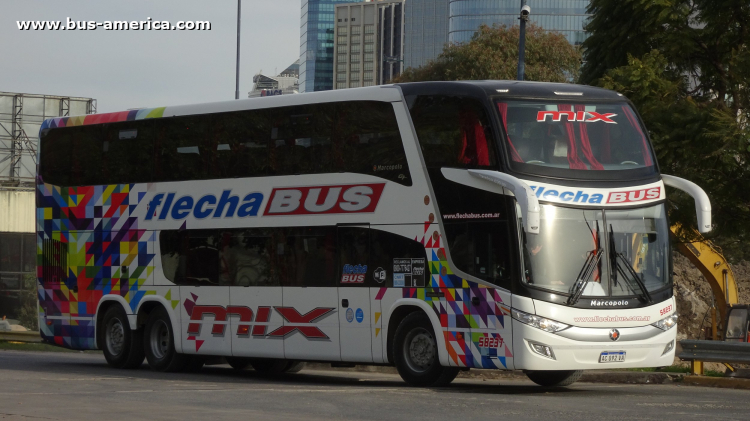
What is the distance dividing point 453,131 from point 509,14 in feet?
441

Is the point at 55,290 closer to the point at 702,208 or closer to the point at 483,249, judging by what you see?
the point at 483,249

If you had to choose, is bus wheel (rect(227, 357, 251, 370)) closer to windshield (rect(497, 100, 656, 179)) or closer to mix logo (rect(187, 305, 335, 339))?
mix logo (rect(187, 305, 335, 339))

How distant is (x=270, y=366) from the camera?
66.3 ft

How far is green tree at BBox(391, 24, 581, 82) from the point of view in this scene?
190 feet

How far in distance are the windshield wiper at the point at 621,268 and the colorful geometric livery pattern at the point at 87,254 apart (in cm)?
807

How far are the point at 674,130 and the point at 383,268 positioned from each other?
8.67m

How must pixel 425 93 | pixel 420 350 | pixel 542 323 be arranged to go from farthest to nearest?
1. pixel 425 93
2. pixel 420 350
3. pixel 542 323

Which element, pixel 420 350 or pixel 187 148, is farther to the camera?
pixel 187 148

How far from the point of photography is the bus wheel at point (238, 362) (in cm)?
2003

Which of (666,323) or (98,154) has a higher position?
(98,154)

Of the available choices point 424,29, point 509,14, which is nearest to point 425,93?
point 509,14

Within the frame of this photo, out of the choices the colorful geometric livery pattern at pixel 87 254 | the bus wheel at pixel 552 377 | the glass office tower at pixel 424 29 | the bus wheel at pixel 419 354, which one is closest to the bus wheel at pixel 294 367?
the colorful geometric livery pattern at pixel 87 254

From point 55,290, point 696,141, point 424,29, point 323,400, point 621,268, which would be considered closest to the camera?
point 323,400

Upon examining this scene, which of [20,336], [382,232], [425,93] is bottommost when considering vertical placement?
[20,336]
